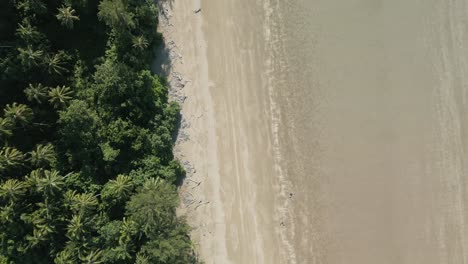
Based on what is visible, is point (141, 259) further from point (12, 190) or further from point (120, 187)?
point (12, 190)

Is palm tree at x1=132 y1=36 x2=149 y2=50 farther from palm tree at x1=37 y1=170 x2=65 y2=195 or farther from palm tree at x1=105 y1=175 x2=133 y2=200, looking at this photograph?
palm tree at x1=37 y1=170 x2=65 y2=195

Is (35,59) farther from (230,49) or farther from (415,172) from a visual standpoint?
(415,172)

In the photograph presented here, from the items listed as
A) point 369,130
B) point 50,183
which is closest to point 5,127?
point 50,183

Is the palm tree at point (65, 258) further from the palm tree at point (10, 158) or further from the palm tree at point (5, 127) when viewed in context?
the palm tree at point (5, 127)

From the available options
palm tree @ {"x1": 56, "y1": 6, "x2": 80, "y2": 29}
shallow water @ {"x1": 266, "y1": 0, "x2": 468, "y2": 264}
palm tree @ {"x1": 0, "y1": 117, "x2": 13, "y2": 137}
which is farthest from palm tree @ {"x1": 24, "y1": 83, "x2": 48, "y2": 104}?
shallow water @ {"x1": 266, "y1": 0, "x2": 468, "y2": 264}

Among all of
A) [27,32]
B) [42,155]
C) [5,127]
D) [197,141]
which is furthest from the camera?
[197,141]

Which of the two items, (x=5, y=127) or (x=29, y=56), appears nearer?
(x=5, y=127)
